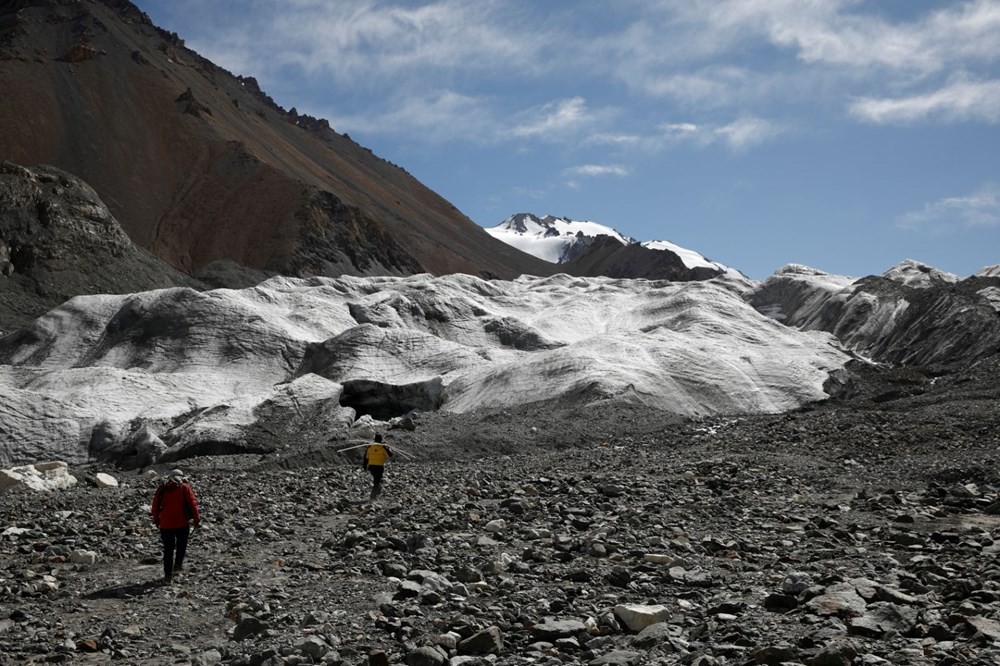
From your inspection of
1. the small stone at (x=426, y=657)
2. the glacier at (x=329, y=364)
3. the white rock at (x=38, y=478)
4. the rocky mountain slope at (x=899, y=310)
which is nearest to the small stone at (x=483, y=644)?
the small stone at (x=426, y=657)

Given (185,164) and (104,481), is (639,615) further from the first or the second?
(185,164)

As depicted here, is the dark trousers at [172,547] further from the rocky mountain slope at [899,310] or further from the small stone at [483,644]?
the rocky mountain slope at [899,310]

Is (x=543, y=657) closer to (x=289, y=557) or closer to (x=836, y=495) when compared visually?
(x=289, y=557)

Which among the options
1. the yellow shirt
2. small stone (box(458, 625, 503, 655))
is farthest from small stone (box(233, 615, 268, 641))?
the yellow shirt

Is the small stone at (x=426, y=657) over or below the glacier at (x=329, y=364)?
below

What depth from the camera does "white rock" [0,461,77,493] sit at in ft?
72.7

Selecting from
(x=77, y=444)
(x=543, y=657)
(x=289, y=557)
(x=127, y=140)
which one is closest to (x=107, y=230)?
(x=77, y=444)

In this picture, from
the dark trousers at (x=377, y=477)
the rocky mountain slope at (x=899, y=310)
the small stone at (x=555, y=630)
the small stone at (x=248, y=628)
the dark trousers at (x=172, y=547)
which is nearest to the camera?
the small stone at (x=555, y=630)

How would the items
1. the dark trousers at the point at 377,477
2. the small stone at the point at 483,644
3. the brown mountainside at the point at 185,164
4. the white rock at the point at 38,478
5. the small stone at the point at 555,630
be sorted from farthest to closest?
the brown mountainside at the point at 185,164, the white rock at the point at 38,478, the dark trousers at the point at 377,477, the small stone at the point at 555,630, the small stone at the point at 483,644

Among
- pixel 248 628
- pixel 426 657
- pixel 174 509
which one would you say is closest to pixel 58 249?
pixel 174 509

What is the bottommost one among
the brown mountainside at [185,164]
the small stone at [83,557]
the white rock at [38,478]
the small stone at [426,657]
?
the white rock at [38,478]

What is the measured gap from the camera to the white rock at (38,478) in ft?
72.7

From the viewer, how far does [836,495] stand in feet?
62.6

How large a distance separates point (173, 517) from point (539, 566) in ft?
16.9
